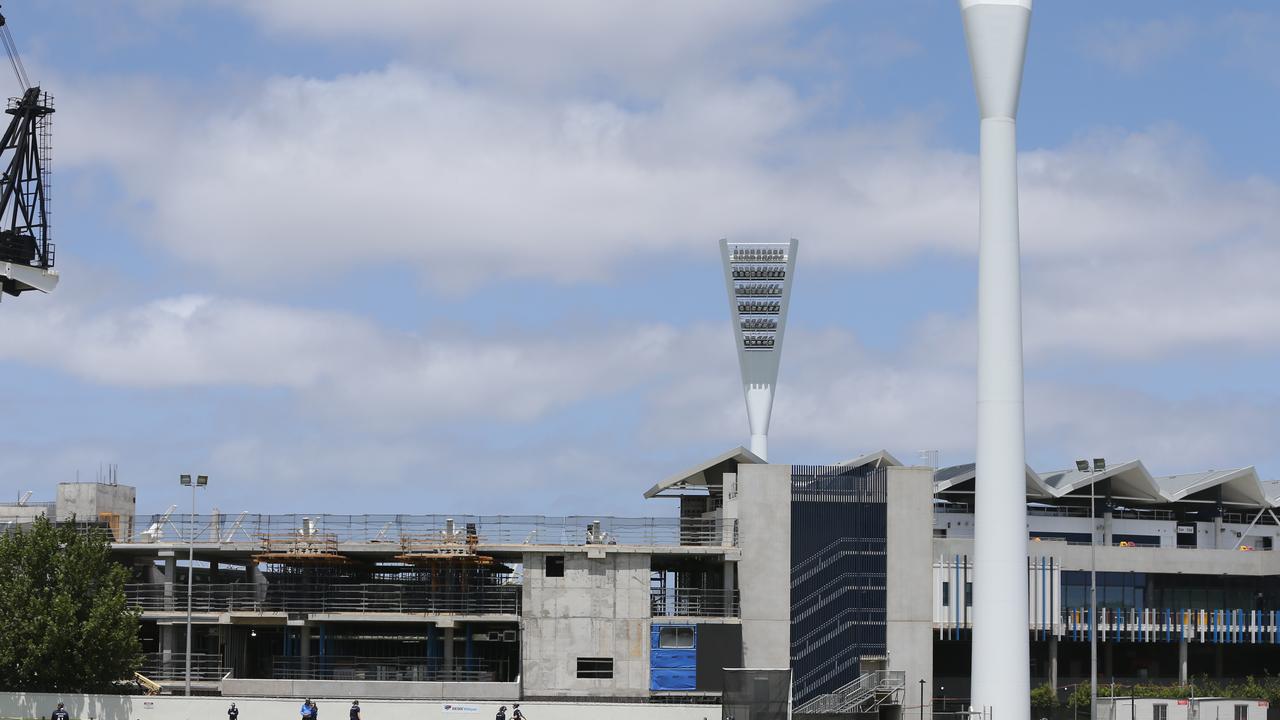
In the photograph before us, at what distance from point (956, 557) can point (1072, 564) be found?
343 inches

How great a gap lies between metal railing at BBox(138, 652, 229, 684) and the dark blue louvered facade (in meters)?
28.5

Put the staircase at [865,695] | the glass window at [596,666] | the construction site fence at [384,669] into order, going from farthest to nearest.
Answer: the construction site fence at [384,669] < the glass window at [596,666] < the staircase at [865,695]

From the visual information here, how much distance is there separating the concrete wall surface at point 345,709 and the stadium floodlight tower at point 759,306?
49891 millimetres

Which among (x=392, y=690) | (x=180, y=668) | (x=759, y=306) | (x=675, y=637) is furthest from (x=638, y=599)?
(x=759, y=306)

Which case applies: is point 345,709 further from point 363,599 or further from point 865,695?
point 865,695

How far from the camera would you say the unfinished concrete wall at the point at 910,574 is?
7519 centimetres

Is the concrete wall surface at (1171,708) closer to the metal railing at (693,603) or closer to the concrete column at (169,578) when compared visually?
the metal railing at (693,603)

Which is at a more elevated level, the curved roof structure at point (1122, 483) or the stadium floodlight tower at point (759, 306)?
the stadium floodlight tower at point (759, 306)

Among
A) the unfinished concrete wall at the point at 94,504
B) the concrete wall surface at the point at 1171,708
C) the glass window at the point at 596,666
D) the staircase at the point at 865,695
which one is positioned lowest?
the concrete wall surface at the point at 1171,708

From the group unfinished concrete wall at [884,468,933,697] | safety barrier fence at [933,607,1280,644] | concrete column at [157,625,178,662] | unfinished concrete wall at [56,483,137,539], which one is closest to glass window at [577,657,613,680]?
unfinished concrete wall at [884,468,933,697]

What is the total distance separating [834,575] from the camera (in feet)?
246

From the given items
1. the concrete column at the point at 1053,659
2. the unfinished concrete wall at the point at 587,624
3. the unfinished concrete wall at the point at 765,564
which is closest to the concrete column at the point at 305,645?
the unfinished concrete wall at the point at 587,624

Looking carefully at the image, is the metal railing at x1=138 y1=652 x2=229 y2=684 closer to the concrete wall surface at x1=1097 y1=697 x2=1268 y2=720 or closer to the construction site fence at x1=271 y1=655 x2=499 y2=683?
the construction site fence at x1=271 y1=655 x2=499 y2=683

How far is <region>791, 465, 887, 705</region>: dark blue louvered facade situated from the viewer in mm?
74688
